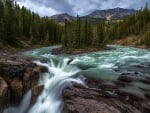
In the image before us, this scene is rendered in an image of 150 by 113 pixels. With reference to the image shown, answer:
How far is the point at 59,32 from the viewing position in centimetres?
11956

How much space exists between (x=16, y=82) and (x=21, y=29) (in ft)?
228

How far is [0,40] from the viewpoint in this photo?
6050 centimetres

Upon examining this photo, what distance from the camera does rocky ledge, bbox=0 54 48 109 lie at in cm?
2200

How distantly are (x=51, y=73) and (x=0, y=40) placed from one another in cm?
3736

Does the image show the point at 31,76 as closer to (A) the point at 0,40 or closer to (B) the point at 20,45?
(A) the point at 0,40

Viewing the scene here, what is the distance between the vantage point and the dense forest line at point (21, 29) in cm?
6545

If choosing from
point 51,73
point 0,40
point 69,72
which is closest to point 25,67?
point 51,73

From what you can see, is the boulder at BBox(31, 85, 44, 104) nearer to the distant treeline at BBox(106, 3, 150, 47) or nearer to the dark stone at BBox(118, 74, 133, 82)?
the dark stone at BBox(118, 74, 133, 82)

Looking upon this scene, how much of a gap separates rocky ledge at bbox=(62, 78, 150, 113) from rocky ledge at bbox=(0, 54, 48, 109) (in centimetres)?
494

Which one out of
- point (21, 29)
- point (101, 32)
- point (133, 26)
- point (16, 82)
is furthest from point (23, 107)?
point (133, 26)

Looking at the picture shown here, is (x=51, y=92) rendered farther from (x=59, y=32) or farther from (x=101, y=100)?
(x=59, y=32)

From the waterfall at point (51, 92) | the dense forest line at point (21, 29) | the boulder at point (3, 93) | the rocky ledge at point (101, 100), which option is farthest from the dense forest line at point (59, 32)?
the rocky ledge at point (101, 100)

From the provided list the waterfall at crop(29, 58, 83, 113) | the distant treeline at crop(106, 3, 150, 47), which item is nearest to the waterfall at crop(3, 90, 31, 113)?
the waterfall at crop(29, 58, 83, 113)

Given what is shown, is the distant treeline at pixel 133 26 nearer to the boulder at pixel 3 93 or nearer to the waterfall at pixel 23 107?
the waterfall at pixel 23 107
